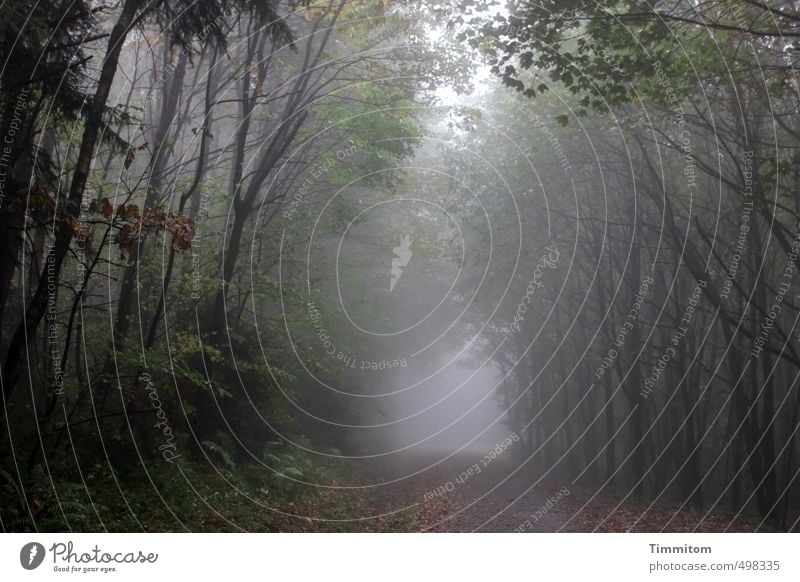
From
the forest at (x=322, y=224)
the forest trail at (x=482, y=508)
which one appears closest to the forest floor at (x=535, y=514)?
the forest trail at (x=482, y=508)

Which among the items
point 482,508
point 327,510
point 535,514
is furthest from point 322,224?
point 535,514

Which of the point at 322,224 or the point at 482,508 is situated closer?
the point at 482,508

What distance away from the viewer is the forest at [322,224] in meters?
7.59

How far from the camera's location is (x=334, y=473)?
13.6 m

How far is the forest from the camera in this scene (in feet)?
24.9

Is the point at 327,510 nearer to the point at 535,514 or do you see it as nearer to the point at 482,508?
the point at 482,508

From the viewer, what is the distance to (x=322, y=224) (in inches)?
555

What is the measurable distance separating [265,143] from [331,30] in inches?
96.8

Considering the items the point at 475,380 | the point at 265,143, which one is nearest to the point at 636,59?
the point at 265,143

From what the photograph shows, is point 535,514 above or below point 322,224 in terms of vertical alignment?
below

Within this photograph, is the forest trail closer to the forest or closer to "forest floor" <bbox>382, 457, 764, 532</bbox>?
"forest floor" <bbox>382, 457, 764, 532</bbox>

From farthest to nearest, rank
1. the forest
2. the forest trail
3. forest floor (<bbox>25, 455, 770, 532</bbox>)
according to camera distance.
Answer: the forest trail → the forest → forest floor (<bbox>25, 455, 770, 532</bbox>)

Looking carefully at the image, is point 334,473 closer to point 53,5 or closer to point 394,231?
point 394,231

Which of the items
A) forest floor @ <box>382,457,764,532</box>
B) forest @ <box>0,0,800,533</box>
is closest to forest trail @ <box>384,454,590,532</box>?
forest floor @ <box>382,457,764,532</box>
